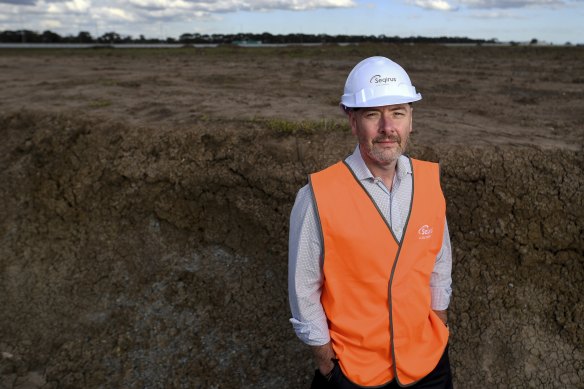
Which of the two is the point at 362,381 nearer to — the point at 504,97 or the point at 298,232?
the point at 298,232

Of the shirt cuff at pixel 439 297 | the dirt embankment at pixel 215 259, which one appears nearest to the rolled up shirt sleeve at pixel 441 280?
the shirt cuff at pixel 439 297

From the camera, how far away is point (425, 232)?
234 cm

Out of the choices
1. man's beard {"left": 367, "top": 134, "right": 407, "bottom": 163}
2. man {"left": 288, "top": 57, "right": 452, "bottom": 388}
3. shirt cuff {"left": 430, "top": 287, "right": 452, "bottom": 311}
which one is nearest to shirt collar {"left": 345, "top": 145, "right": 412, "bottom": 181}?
man {"left": 288, "top": 57, "right": 452, "bottom": 388}

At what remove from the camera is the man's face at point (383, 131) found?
220 centimetres

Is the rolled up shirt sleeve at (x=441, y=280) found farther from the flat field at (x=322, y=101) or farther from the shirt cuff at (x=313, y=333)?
the flat field at (x=322, y=101)

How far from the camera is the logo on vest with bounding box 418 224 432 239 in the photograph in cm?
232

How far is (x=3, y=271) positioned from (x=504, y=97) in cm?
885

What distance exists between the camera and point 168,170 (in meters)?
5.88

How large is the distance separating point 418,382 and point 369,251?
0.78m

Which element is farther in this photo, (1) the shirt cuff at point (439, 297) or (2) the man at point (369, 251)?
(1) the shirt cuff at point (439, 297)

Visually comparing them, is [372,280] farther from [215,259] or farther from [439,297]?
[215,259]

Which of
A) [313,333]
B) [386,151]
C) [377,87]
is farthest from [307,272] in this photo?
[377,87]

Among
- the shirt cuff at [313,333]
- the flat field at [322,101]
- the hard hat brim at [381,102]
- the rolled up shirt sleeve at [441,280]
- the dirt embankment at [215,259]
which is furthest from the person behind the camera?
the flat field at [322,101]

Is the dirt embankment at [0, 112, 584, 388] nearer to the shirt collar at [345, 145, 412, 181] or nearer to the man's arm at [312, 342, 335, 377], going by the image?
the man's arm at [312, 342, 335, 377]
